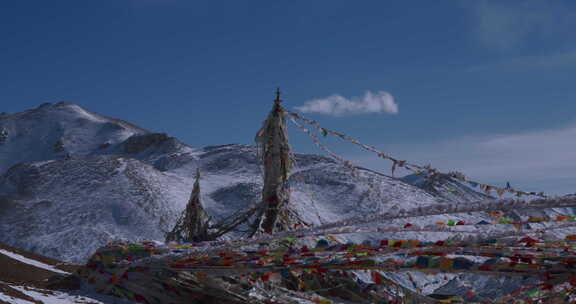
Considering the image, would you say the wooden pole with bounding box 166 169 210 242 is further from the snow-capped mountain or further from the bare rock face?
the bare rock face

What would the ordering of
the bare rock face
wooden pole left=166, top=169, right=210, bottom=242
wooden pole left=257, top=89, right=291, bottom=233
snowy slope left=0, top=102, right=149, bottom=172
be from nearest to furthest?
wooden pole left=257, top=89, right=291, bottom=233
wooden pole left=166, top=169, right=210, bottom=242
the bare rock face
snowy slope left=0, top=102, right=149, bottom=172

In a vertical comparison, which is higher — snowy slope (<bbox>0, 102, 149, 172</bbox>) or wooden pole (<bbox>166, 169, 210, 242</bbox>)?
snowy slope (<bbox>0, 102, 149, 172</bbox>)

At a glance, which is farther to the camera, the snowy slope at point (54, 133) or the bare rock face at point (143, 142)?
the snowy slope at point (54, 133)

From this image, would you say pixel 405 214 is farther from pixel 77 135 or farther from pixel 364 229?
pixel 77 135

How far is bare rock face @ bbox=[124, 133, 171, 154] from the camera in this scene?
25.5 m

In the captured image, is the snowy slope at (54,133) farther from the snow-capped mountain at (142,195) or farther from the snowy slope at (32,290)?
the snowy slope at (32,290)

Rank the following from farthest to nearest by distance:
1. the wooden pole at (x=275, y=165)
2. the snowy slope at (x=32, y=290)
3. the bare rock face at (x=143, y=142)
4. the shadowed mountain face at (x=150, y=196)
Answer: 1. the bare rock face at (x=143, y=142)
2. the shadowed mountain face at (x=150, y=196)
3. the wooden pole at (x=275, y=165)
4. the snowy slope at (x=32, y=290)

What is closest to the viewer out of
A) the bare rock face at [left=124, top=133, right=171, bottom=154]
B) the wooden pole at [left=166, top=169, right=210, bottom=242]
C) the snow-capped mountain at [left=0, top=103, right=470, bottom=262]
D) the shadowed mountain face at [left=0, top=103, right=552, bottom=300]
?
the wooden pole at [left=166, top=169, right=210, bottom=242]

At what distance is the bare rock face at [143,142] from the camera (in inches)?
1006

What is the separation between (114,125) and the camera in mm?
33938

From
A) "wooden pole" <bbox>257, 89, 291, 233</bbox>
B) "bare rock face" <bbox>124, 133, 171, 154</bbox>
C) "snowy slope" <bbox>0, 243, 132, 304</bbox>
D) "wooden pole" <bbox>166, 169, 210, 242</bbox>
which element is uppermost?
"bare rock face" <bbox>124, 133, 171, 154</bbox>

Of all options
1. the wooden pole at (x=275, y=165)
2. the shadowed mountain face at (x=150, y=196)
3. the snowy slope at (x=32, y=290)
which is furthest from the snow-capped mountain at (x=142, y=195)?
the snowy slope at (x=32, y=290)

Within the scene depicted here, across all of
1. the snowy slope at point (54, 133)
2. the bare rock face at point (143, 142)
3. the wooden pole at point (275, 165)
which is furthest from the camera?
the snowy slope at point (54, 133)

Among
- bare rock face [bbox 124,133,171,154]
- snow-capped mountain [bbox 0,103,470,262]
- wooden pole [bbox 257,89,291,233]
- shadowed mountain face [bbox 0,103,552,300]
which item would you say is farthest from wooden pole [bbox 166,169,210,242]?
bare rock face [bbox 124,133,171,154]
